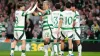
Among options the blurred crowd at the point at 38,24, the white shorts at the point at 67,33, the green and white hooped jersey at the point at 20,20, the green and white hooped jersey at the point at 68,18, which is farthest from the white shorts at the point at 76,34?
the blurred crowd at the point at 38,24

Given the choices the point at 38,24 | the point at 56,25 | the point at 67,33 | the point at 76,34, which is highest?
the point at 56,25

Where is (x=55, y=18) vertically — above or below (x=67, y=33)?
above

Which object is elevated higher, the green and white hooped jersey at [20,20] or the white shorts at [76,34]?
the green and white hooped jersey at [20,20]

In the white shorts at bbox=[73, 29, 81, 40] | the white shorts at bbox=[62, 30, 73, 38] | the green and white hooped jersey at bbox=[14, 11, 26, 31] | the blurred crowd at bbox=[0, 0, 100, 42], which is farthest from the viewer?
the blurred crowd at bbox=[0, 0, 100, 42]

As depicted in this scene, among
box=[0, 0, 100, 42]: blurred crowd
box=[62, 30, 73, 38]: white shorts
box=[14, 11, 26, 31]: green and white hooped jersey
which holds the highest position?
box=[14, 11, 26, 31]: green and white hooped jersey

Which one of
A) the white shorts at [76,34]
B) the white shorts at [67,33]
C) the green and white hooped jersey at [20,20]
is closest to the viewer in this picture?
the white shorts at [67,33]

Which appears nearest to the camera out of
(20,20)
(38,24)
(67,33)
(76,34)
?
(67,33)

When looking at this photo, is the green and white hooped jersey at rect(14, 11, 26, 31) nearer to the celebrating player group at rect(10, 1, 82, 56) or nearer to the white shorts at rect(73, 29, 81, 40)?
the celebrating player group at rect(10, 1, 82, 56)

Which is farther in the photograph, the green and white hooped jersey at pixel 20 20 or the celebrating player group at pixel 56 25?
the green and white hooped jersey at pixel 20 20

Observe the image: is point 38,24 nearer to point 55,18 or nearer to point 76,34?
point 55,18

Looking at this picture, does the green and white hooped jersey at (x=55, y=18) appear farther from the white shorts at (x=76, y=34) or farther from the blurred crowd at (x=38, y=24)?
the blurred crowd at (x=38, y=24)

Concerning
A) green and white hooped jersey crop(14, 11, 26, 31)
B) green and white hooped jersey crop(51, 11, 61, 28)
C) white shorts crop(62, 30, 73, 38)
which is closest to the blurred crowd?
green and white hooped jersey crop(51, 11, 61, 28)

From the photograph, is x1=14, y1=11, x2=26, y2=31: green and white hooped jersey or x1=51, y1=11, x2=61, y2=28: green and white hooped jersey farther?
x1=51, y1=11, x2=61, y2=28: green and white hooped jersey

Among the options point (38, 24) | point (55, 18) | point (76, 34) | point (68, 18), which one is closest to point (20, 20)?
point (55, 18)
